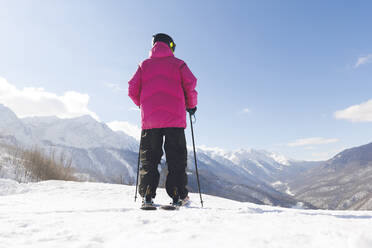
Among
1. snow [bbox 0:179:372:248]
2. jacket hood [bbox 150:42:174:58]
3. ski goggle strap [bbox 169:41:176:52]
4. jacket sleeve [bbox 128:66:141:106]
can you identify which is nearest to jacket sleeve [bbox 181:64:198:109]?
jacket hood [bbox 150:42:174:58]

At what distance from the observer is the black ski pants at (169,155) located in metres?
3.29

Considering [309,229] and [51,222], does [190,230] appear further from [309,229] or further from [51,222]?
[51,222]

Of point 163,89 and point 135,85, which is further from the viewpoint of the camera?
point 135,85

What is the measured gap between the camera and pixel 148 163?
330cm

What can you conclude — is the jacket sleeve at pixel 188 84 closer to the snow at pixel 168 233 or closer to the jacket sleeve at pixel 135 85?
the jacket sleeve at pixel 135 85

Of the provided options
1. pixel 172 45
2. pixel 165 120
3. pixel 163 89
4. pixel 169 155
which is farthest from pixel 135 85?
pixel 169 155

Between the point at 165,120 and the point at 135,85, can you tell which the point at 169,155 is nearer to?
the point at 165,120

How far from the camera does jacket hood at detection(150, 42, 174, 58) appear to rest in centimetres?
357

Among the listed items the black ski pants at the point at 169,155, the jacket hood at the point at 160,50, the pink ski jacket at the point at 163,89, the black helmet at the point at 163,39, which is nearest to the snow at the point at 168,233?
the black ski pants at the point at 169,155

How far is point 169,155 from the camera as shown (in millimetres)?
3410

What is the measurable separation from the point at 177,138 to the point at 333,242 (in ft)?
7.60

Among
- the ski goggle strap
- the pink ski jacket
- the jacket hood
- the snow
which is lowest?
the snow

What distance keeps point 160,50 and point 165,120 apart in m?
1.19

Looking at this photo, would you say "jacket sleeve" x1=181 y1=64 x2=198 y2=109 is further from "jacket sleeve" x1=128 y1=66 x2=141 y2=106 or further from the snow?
the snow
